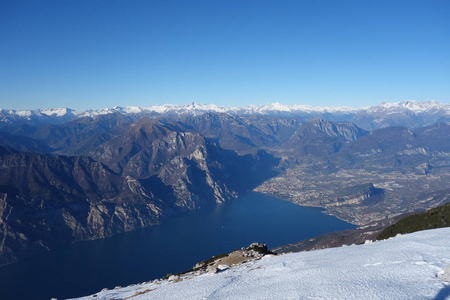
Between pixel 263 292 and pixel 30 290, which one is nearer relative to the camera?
pixel 263 292

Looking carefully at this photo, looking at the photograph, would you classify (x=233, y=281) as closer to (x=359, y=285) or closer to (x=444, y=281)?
(x=359, y=285)

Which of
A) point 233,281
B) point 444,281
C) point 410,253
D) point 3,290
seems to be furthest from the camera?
point 3,290

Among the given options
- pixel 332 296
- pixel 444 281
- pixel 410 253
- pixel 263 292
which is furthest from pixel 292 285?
pixel 410 253

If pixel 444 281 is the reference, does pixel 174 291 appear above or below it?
below

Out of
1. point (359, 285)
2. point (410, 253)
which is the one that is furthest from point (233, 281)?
point (410, 253)

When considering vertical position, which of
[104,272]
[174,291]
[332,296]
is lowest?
[104,272]

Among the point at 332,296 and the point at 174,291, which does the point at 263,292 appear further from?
the point at 174,291

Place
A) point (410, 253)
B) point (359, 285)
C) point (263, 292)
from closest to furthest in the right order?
1. point (359, 285)
2. point (263, 292)
3. point (410, 253)
